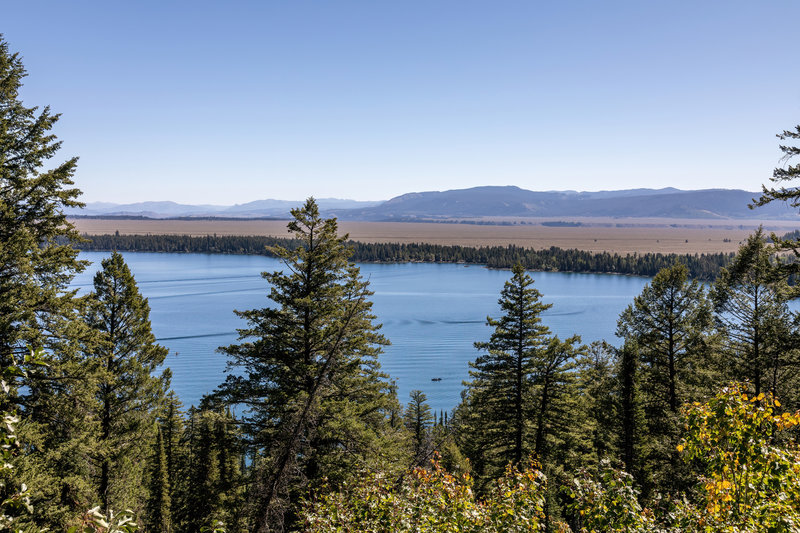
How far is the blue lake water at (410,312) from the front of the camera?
1986 inches

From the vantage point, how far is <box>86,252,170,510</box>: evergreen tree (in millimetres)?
12055

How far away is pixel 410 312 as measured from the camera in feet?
253

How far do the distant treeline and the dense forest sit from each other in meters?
105

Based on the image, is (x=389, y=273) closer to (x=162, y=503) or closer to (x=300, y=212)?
(x=162, y=503)

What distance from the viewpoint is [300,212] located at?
39.3ft

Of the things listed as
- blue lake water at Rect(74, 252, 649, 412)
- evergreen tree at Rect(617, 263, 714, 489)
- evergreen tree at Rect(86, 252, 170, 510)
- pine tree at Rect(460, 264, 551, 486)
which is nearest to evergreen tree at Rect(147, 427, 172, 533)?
evergreen tree at Rect(86, 252, 170, 510)

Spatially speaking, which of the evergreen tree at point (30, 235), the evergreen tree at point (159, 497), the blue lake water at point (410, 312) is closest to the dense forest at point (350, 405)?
the evergreen tree at point (30, 235)

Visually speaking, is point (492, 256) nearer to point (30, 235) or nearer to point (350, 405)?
point (350, 405)

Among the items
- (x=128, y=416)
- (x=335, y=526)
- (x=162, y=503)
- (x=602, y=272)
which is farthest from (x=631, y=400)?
(x=602, y=272)

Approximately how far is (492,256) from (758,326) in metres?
146

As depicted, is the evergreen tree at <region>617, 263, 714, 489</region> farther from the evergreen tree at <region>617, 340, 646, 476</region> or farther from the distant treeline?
the distant treeline

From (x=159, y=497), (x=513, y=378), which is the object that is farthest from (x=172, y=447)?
(x=513, y=378)

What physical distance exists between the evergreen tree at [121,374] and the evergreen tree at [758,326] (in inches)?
679

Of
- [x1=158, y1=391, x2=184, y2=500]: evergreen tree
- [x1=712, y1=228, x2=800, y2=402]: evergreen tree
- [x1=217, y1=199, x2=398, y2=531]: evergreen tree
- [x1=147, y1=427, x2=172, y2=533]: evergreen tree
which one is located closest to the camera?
[x1=217, y1=199, x2=398, y2=531]: evergreen tree
